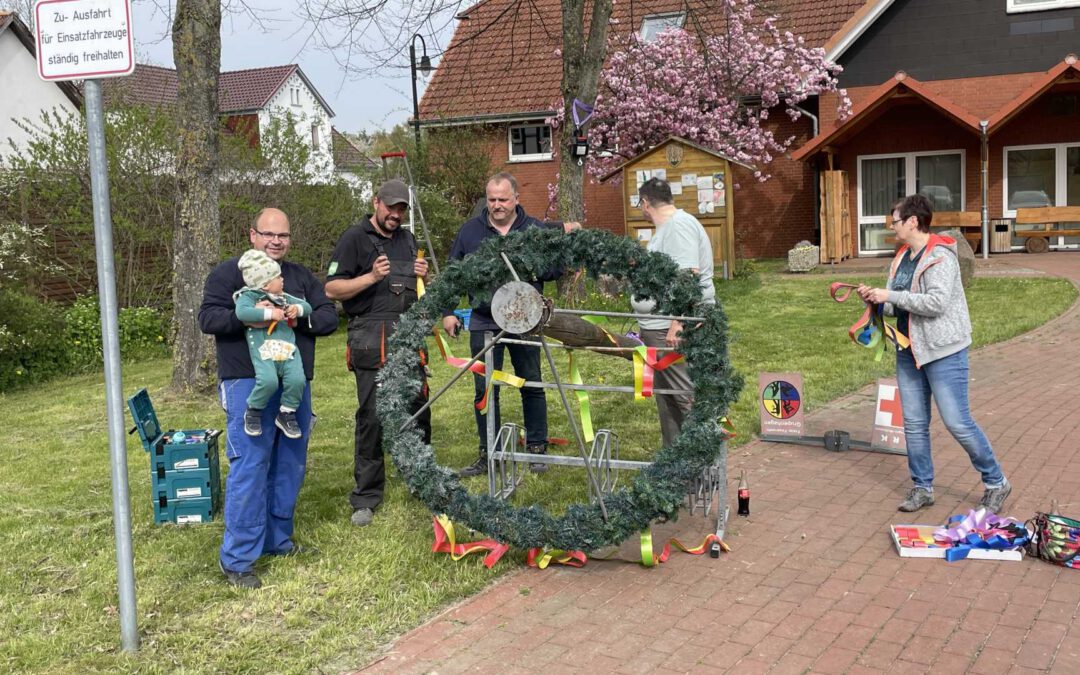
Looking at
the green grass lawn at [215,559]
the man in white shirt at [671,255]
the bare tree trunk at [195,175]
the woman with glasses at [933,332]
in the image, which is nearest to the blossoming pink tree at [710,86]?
the green grass lawn at [215,559]

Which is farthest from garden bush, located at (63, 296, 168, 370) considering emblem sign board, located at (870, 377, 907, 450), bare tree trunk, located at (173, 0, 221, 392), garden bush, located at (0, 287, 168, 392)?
emblem sign board, located at (870, 377, 907, 450)

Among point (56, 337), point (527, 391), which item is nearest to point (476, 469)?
point (527, 391)

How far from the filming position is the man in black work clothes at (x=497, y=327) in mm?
6445

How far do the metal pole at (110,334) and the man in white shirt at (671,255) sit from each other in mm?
2775

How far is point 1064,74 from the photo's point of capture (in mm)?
19047

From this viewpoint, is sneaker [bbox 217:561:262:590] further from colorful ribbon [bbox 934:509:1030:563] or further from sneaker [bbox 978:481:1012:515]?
sneaker [bbox 978:481:1012:515]

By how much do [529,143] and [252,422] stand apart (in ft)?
75.7

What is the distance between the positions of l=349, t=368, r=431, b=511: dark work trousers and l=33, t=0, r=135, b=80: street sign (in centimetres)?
250

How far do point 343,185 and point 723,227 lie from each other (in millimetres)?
6828

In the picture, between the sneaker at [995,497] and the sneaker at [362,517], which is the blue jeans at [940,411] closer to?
the sneaker at [995,497]

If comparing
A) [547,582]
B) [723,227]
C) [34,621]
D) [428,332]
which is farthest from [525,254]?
[723,227]

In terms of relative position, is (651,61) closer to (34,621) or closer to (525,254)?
(525,254)

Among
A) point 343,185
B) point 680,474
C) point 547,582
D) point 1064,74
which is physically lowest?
point 547,582

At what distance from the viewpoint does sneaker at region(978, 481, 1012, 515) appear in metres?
5.69
